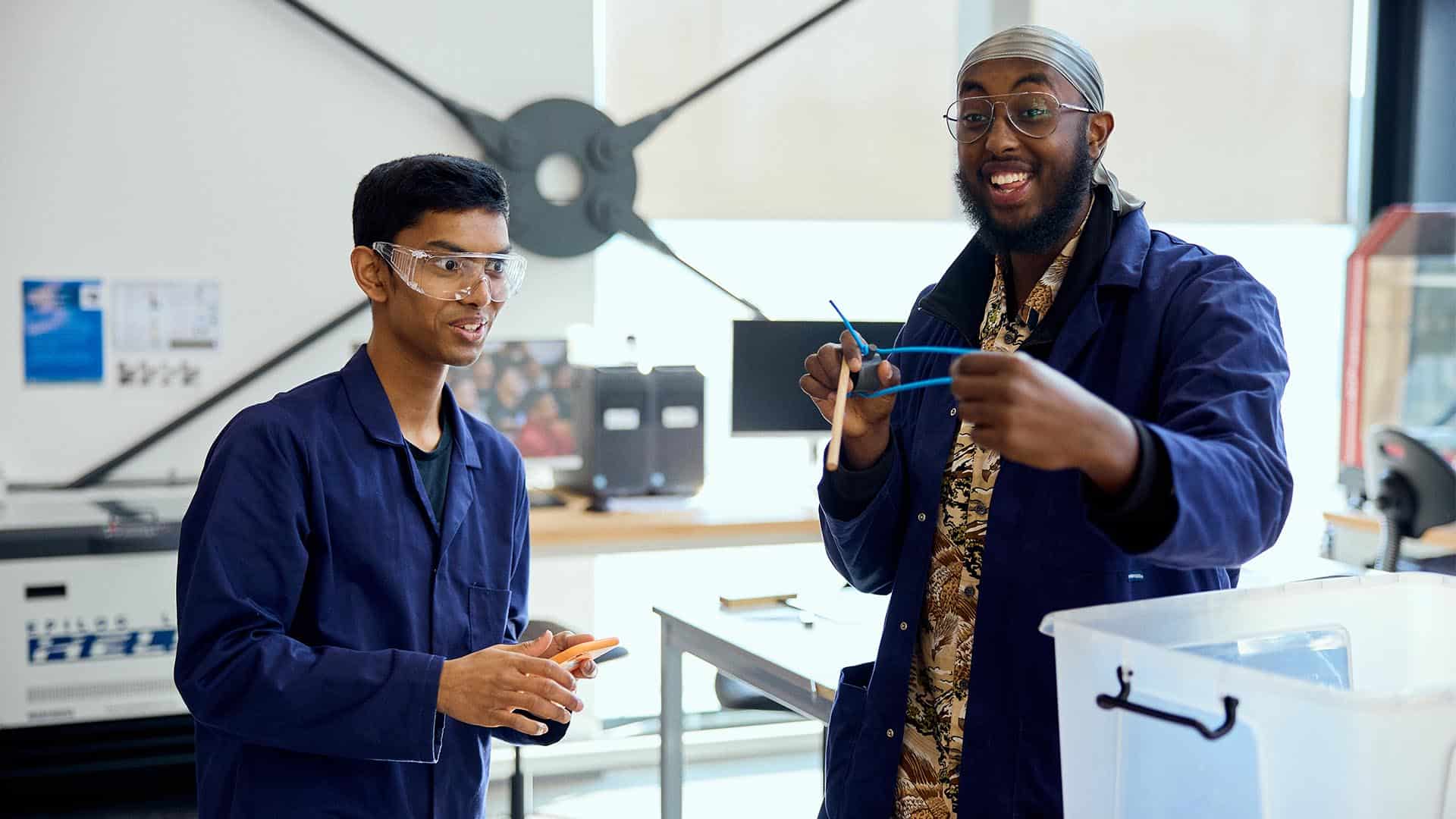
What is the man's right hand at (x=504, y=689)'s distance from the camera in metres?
1.50

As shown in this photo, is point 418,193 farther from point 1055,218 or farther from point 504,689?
point 1055,218

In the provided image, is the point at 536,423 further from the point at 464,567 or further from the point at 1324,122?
the point at 1324,122

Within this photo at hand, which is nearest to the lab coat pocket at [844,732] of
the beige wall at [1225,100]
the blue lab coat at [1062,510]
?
the blue lab coat at [1062,510]

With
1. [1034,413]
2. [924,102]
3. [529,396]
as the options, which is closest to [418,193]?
[1034,413]

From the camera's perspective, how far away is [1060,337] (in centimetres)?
143

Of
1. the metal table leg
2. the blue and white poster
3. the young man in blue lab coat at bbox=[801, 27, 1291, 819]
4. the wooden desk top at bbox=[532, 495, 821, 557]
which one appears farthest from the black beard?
the blue and white poster

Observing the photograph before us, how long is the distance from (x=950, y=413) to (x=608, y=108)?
10.1 ft

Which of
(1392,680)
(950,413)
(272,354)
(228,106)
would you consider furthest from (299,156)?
(1392,680)

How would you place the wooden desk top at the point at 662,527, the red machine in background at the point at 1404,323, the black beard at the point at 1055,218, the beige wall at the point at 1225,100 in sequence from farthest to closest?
the beige wall at the point at 1225,100
the red machine in background at the point at 1404,323
the wooden desk top at the point at 662,527
the black beard at the point at 1055,218

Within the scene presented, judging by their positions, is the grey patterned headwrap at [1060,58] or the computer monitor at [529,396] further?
the computer monitor at [529,396]

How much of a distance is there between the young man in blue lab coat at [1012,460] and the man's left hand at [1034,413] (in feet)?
0.47

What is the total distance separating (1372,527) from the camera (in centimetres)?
424

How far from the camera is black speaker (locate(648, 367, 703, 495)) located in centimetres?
404

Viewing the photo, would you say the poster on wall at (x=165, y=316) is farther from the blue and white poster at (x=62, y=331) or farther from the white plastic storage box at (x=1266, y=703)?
the white plastic storage box at (x=1266, y=703)
